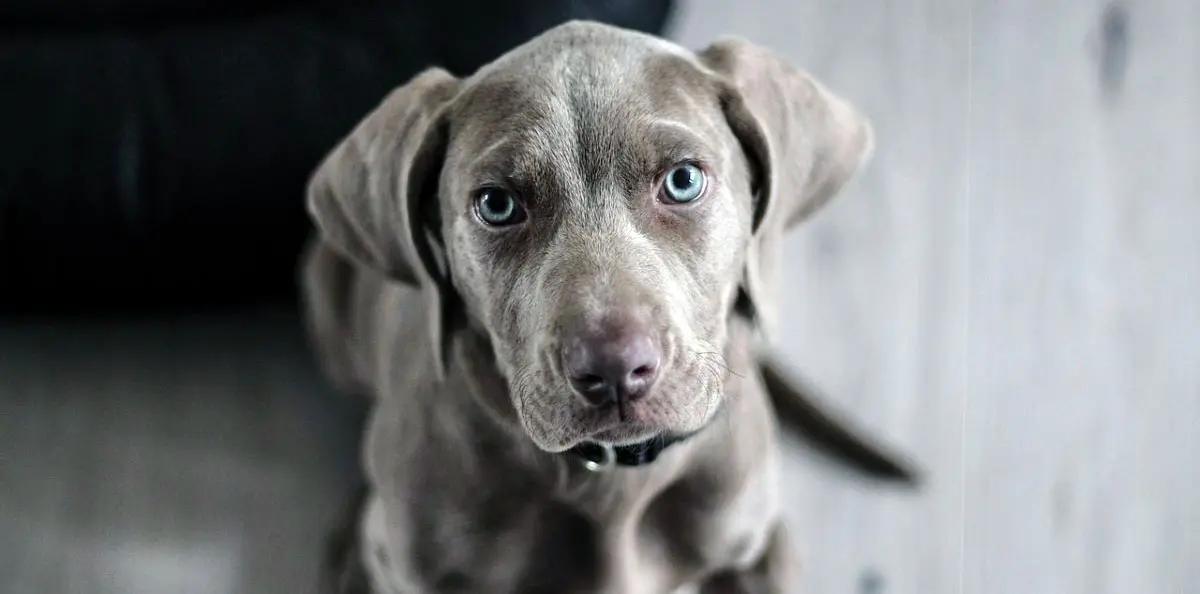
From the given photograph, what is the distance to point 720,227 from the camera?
1.14 meters

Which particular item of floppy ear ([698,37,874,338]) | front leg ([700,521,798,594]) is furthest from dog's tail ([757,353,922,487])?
floppy ear ([698,37,874,338])

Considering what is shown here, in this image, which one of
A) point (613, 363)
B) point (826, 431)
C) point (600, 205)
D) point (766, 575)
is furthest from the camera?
point (826, 431)

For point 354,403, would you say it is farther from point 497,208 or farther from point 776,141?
point 776,141

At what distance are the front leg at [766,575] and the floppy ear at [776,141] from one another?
519 mm

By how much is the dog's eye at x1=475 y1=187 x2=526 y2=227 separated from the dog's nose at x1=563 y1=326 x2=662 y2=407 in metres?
0.17

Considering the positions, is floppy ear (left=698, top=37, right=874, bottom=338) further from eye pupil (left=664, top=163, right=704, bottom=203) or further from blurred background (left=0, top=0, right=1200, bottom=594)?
blurred background (left=0, top=0, right=1200, bottom=594)

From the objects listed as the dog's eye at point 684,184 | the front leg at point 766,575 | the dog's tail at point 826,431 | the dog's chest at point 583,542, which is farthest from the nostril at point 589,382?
the dog's tail at point 826,431

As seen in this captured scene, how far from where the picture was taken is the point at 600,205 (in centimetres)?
111

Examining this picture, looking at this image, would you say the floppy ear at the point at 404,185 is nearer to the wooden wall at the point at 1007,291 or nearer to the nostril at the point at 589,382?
the nostril at the point at 589,382

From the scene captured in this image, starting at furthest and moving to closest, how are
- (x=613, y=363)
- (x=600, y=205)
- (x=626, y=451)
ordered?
(x=626, y=451), (x=600, y=205), (x=613, y=363)

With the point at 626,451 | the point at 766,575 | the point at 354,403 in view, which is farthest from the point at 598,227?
the point at 354,403

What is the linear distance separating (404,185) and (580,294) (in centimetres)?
26

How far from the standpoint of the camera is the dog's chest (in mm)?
1356

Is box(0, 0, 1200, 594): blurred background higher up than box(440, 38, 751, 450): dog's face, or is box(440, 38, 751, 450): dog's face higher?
box(440, 38, 751, 450): dog's face
